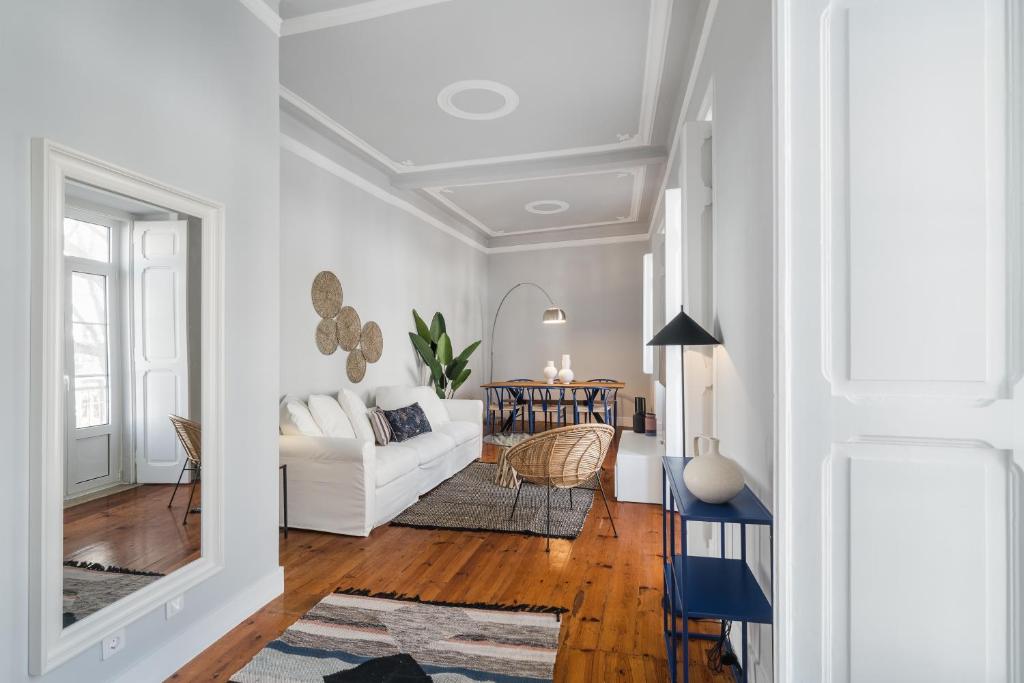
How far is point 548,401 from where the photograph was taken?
686 cm

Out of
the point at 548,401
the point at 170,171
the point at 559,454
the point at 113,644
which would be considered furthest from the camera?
the point at 548,401

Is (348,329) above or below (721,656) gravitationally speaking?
above

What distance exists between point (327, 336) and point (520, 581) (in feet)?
8.46

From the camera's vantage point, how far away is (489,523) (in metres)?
3.57

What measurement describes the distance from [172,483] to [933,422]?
7.96ft

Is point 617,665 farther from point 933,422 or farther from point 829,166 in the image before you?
point 829,166

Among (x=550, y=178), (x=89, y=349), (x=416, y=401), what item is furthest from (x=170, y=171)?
(x=550, y=178)

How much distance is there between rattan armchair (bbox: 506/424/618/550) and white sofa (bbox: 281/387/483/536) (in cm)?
90

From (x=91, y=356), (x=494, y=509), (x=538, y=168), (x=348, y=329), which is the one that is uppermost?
(x=538, y=168)

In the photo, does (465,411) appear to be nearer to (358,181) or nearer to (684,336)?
(358,181)

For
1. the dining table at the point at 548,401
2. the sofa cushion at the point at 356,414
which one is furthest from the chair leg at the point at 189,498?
the dining table at the point at 548,401

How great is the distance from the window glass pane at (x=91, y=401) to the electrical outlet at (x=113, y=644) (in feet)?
2.36

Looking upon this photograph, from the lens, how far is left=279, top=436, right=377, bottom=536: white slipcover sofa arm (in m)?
3.28

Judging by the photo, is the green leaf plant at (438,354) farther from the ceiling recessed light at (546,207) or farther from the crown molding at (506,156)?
the ceiling recessed light at (546,207)
